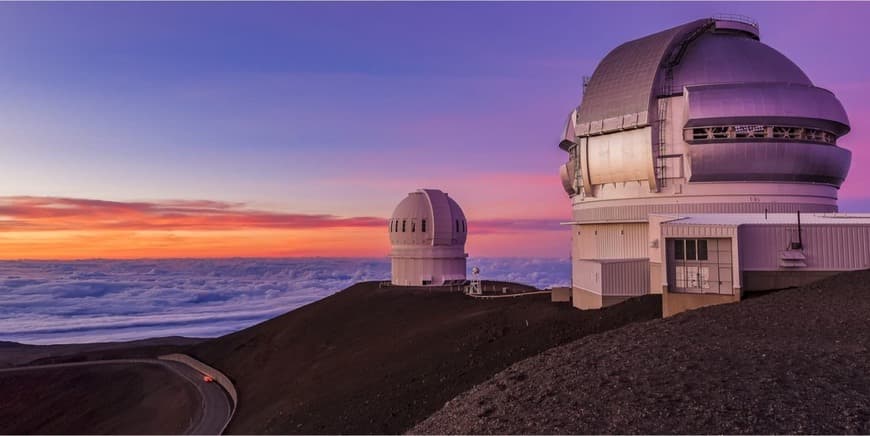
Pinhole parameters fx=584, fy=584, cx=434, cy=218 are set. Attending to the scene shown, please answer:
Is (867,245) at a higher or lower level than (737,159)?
lower

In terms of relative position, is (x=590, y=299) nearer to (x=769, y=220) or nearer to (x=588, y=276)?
(x=588, y=276)

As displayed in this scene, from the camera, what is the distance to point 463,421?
35.0 feet

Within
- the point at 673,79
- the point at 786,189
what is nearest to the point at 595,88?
the point at 673,79

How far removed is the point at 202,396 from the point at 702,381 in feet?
82.6

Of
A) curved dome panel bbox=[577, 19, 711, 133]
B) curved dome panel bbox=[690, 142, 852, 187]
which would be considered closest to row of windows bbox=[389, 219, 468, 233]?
curved dome panel bbox=[577, 19, 711, 133]

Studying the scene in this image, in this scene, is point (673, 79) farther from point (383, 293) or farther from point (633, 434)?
point (383, 293)

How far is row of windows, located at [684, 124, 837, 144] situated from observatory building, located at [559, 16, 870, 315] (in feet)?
0.14

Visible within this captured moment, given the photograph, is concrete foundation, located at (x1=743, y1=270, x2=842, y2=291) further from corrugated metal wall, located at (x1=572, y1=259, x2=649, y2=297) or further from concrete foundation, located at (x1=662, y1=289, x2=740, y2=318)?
corrugated metal wall, located at (x1=572, y1=259, x2=649, y2=297)

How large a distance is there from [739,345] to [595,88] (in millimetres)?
17766

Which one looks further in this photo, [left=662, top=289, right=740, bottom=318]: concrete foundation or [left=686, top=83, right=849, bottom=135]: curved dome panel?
[left=686, top=83, right=849, bottom=135]: curved dome panel

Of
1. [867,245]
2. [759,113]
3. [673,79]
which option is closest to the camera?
[867,245]

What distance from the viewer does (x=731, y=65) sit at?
2503 centimetres

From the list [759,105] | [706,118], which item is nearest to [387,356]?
[706,118]

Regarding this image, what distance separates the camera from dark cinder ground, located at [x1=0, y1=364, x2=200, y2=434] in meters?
26.9
